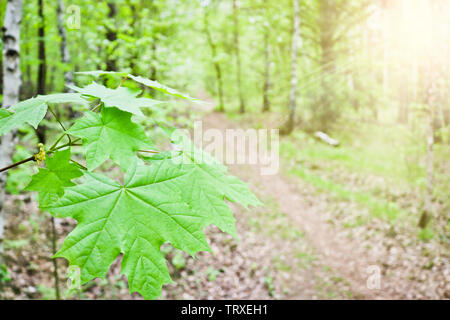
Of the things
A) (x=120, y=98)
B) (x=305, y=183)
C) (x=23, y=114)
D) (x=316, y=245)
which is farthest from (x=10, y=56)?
(x=305, y=183)

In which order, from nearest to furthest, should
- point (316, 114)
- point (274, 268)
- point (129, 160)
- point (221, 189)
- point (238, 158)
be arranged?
point (129, 160), point (221, 189), point (274, 268), point (238, 158), point (316, 114)

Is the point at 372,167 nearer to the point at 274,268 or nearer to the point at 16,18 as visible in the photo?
the point at 274,268

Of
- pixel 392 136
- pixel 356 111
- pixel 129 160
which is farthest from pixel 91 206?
pixel 356 111

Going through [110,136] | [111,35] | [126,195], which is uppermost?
[111,35]

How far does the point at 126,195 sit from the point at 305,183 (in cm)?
933

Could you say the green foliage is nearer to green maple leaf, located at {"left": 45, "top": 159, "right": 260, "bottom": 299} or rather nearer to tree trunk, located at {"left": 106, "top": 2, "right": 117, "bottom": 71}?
green maple leaf, located at {"left": 45, "top": 159, "right": 260, "bottom": 299}

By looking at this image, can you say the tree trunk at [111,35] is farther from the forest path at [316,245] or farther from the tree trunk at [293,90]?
the tree trunk at [293,90]

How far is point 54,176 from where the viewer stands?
119cm

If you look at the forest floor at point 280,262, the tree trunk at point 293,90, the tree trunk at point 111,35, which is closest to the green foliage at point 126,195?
the forest floor at point 280,262

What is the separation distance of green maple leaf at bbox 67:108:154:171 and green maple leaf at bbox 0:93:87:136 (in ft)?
0.29

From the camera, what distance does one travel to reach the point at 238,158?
38.6ft

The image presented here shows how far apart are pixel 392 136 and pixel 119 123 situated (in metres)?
13.4

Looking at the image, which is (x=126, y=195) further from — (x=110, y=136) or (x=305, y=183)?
(x=305, y=183)

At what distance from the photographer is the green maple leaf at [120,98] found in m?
1.06
